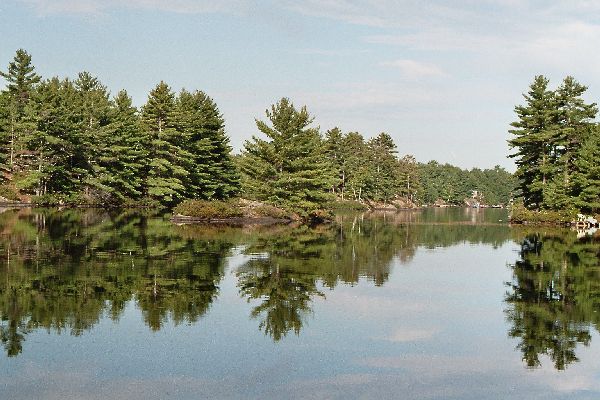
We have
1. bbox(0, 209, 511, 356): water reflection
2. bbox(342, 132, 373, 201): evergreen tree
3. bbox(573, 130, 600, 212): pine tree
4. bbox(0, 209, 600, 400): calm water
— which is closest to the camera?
bbox(0, 209, 600, 400): calm water

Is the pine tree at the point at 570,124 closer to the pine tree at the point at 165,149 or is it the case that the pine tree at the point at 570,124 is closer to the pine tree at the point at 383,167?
the pine tree at the point at 165,149

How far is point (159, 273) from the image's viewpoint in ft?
72.3

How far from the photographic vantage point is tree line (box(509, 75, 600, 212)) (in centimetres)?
6825

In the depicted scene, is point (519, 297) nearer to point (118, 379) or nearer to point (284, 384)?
point (284, 384)

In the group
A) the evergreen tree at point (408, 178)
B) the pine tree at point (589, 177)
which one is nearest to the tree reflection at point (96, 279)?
the pine tree at point (589, 177)

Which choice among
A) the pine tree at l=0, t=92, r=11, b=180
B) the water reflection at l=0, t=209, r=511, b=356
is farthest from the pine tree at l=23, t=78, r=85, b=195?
the water reflection at l=0, t=209, r=511, b=356

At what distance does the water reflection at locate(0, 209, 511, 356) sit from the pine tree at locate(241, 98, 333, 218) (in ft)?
59.7

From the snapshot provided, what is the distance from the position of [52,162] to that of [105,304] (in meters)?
60.5

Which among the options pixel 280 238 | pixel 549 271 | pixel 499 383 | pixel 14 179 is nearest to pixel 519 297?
pixel 549 271

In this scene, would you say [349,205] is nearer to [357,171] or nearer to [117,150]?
[357,171]

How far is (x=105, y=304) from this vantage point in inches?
646

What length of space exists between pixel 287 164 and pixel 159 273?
39.0 meters

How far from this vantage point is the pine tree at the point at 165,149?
6888cm

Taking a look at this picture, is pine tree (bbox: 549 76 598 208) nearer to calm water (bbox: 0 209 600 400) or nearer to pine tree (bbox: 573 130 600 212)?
Result: pine tree (bbox: 573 130 600 212)
